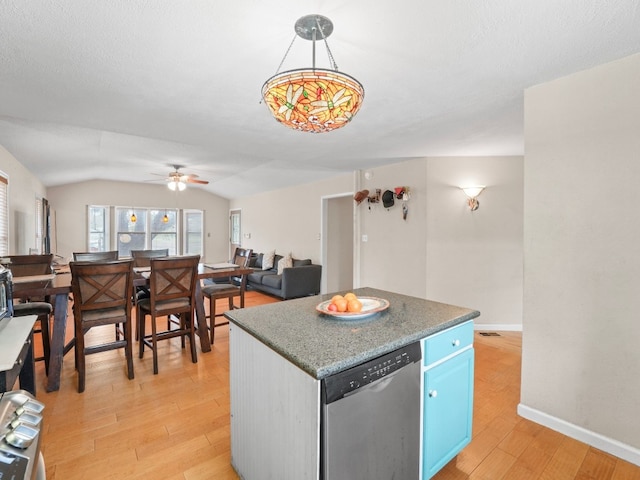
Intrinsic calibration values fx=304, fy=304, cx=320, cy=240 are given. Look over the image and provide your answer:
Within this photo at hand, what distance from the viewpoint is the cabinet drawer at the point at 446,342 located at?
1471mm

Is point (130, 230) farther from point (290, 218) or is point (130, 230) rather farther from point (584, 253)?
point (584, 253)

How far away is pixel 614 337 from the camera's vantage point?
1782mm

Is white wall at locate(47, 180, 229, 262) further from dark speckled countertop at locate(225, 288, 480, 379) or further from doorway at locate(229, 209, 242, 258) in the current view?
dark speckled countertop at locate(225, 288, 480, 379)

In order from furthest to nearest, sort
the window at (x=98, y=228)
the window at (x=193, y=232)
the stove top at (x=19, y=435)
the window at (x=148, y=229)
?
the window at (x=193, y=232)
the window at (x=148, y=229)
the window at (x=98, y=228)
the stove top at (x=19, y=435)

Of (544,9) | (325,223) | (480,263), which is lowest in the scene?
(480,263)

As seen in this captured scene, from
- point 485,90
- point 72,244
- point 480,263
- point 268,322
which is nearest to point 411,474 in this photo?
point 268,322

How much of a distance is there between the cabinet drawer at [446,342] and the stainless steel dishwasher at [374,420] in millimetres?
86

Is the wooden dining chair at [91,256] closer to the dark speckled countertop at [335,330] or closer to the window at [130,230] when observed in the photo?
the dark speckled countertop at [335,330]

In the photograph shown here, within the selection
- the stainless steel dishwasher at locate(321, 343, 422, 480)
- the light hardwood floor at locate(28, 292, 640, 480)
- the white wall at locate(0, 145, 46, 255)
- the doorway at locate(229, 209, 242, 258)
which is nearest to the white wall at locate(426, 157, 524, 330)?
the light hardwood floor at locate(28, 292, 640, 480)

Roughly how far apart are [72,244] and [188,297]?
6116mm

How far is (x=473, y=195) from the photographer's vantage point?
3807 mm

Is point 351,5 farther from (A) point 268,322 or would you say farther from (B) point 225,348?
(B) point 225,348

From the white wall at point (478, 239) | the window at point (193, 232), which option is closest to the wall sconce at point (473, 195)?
the white wall at point (478, 239)

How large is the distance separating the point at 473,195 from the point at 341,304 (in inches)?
117
